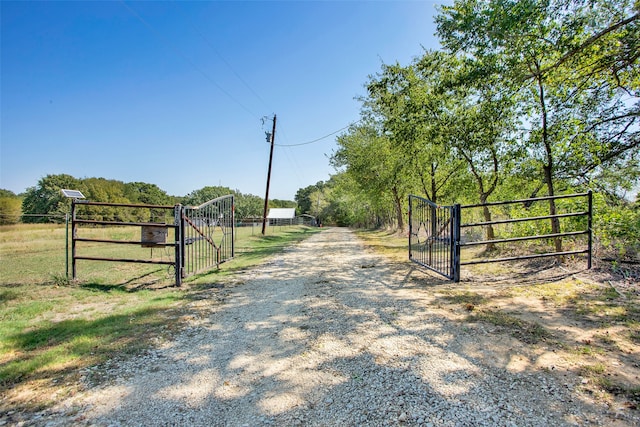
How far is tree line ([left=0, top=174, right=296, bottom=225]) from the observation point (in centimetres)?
3903

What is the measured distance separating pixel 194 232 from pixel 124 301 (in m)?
2.28

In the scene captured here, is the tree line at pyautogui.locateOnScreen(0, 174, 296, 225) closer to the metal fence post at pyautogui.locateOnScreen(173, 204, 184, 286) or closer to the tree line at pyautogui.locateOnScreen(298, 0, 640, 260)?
the metal fence post at pyautogui.locateOnScreen(173, 204, 184, 286)

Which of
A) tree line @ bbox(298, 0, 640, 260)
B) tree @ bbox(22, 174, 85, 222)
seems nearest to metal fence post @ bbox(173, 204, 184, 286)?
tree line @ bbox(298, 0, 640, 260)

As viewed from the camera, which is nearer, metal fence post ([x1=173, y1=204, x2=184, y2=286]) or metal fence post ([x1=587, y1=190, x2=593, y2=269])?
metal fence post ([x1=587, y1=190, x2=593, y2=269])

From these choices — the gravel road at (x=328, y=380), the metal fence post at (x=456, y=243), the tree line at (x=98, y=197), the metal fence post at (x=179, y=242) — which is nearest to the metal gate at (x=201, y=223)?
the metal fence post at (x=179, y=242)

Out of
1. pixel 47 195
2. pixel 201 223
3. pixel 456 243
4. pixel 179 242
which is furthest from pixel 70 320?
pixel 47 195

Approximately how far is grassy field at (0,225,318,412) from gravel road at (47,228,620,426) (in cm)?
38

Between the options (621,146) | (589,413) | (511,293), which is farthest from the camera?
(621,146)

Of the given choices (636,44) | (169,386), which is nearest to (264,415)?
(169,386)

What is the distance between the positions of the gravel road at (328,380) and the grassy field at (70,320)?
378 millimetres

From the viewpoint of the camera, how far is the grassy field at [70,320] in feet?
8.96

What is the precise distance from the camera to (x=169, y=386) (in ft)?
8.55

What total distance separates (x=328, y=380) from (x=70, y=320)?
392 cm

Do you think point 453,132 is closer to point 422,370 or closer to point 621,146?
point 621,146
